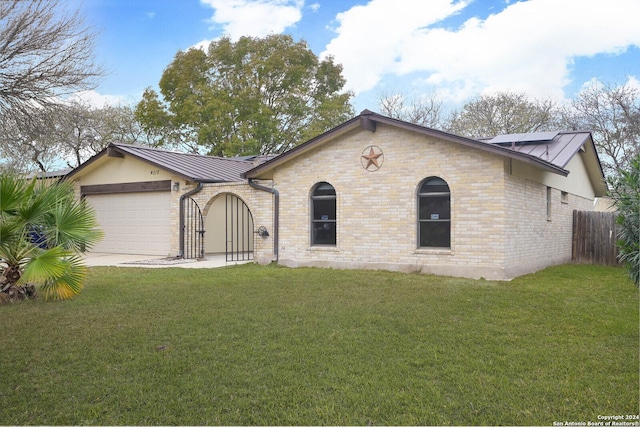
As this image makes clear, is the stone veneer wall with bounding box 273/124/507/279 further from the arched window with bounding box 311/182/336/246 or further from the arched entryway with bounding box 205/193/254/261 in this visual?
the arched entryway with bounding box 205/193/254/261

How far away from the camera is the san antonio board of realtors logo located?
13.5 m

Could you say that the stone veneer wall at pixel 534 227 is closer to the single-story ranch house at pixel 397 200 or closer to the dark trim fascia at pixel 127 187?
the single-story ranch house at pixel 397 200

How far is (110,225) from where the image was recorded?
20.6 metres

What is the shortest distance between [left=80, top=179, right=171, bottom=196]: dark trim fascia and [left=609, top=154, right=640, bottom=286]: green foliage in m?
15.4

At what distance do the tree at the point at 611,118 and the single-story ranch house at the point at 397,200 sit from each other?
12.7 m

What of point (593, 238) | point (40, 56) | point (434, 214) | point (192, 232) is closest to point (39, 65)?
point (40, 56)

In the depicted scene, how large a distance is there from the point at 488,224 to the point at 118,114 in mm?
33187

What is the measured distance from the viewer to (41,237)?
31.3 feet

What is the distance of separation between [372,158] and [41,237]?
779 cm

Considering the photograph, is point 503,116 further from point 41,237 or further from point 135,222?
point 41,237

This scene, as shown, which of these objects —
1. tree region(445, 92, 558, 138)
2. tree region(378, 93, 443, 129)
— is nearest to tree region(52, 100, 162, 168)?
tree region(378, 93, 443, 129)

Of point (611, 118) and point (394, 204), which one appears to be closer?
point (394, 204)

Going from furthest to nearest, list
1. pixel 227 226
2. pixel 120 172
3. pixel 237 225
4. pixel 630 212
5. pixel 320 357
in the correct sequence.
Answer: pixel 120 172
pixel 237 225
pixel 227 226
pixel 320 357
pixel 630 212

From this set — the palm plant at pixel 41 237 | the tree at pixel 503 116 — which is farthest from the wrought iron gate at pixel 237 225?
the tree at pixel 503 116
